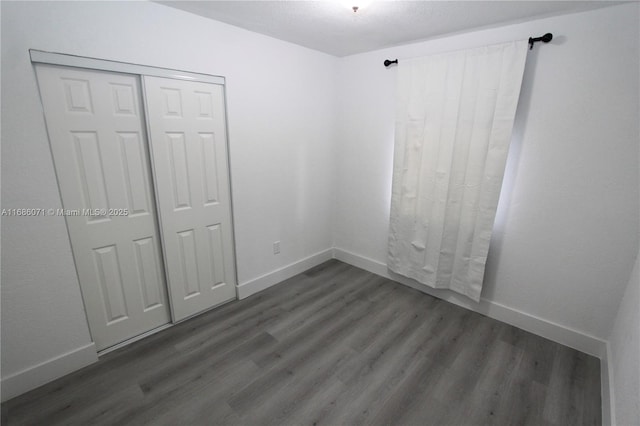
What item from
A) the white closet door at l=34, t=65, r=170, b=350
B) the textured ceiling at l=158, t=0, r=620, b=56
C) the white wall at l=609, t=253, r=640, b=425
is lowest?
the white wall at l=609, t=253, r=640, b=425

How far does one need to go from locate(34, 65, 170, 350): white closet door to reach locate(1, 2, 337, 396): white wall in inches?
3.6

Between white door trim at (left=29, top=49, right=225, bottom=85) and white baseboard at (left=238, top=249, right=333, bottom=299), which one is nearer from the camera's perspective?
white door trim at (left=29, top=49, right=225, bottom=85)

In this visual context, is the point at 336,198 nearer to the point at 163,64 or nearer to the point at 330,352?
the point at 330,352

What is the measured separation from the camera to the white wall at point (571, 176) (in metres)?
1.81

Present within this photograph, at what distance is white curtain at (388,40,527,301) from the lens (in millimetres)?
2160

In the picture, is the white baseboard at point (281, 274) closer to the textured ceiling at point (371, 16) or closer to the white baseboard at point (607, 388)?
the textured ceiling at point (371, 16)

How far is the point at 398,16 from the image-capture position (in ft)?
6.70

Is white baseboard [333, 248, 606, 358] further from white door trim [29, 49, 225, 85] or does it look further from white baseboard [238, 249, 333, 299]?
white door trim [29, 49, 225, 85]

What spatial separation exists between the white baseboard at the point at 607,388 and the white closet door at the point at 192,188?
2.69 metres

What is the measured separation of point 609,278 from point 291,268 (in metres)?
2.62

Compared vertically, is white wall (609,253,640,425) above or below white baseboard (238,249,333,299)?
above

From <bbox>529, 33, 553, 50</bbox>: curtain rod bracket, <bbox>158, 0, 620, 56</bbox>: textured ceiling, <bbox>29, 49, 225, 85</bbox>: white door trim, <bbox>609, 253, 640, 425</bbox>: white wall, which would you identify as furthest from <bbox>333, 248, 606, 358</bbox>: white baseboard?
<bbox>29, 49, 225, 85</bbox>: white door trim

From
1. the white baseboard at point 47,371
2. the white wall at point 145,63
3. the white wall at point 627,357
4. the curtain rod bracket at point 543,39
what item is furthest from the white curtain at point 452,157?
the white baseboard at point 47,371


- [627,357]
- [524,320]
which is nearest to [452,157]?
[524,320]
